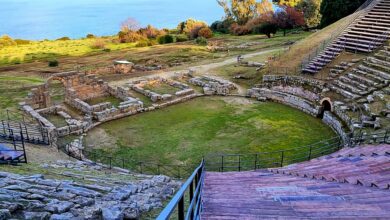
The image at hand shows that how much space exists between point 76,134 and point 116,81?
11416 mm

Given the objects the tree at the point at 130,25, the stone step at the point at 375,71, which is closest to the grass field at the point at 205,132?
the stone step at the point at 375,71

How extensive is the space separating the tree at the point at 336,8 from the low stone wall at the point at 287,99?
21.4 meters

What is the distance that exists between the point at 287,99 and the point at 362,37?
9162 millimetres

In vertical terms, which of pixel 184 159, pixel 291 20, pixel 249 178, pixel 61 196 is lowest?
pixel 184 159

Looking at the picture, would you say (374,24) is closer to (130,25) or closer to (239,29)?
(239,29)

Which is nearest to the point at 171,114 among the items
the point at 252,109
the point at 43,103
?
the point at 252,109

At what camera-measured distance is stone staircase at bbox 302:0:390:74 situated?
2710 centimetres

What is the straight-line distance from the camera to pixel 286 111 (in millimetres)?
24047

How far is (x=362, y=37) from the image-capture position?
2836cm

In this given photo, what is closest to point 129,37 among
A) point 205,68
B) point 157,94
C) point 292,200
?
point 205,68

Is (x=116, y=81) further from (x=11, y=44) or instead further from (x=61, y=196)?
(x=11, y=44)

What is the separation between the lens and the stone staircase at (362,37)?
88.9 ft

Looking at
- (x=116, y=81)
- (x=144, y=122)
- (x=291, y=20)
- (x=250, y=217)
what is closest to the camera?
(x=250, y=217)

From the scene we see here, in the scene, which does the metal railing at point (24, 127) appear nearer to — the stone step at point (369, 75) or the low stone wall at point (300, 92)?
the low stone wall at point (300, 92)
